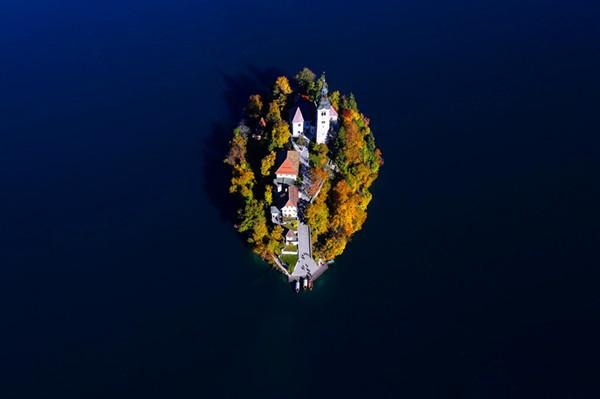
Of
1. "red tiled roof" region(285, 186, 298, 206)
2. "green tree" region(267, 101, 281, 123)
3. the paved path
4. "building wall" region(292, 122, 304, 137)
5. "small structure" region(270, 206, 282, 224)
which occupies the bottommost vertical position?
the paved path

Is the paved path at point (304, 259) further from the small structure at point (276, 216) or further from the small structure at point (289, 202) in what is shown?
the small structure at point (276, 216)

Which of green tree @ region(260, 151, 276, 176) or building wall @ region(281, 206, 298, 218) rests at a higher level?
green tree @ region(260, 151, 276, 176)

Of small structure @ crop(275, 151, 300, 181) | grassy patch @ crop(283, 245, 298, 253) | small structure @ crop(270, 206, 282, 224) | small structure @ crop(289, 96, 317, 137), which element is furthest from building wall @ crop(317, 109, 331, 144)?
grassy patch @ crop(283, 245, 298, 253)

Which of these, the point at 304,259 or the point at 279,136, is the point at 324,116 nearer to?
the point at 279,136

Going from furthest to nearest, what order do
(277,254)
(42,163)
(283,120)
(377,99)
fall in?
(377,99) < (42,163) < (283,120) < (277,254)

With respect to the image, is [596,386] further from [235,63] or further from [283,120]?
[235,63]

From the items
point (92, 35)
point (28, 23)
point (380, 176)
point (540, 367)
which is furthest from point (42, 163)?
point (540, 367)

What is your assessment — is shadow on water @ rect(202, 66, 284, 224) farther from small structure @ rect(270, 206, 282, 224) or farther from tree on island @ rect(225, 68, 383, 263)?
small structure @ rect(270, 206, 282, 224)
